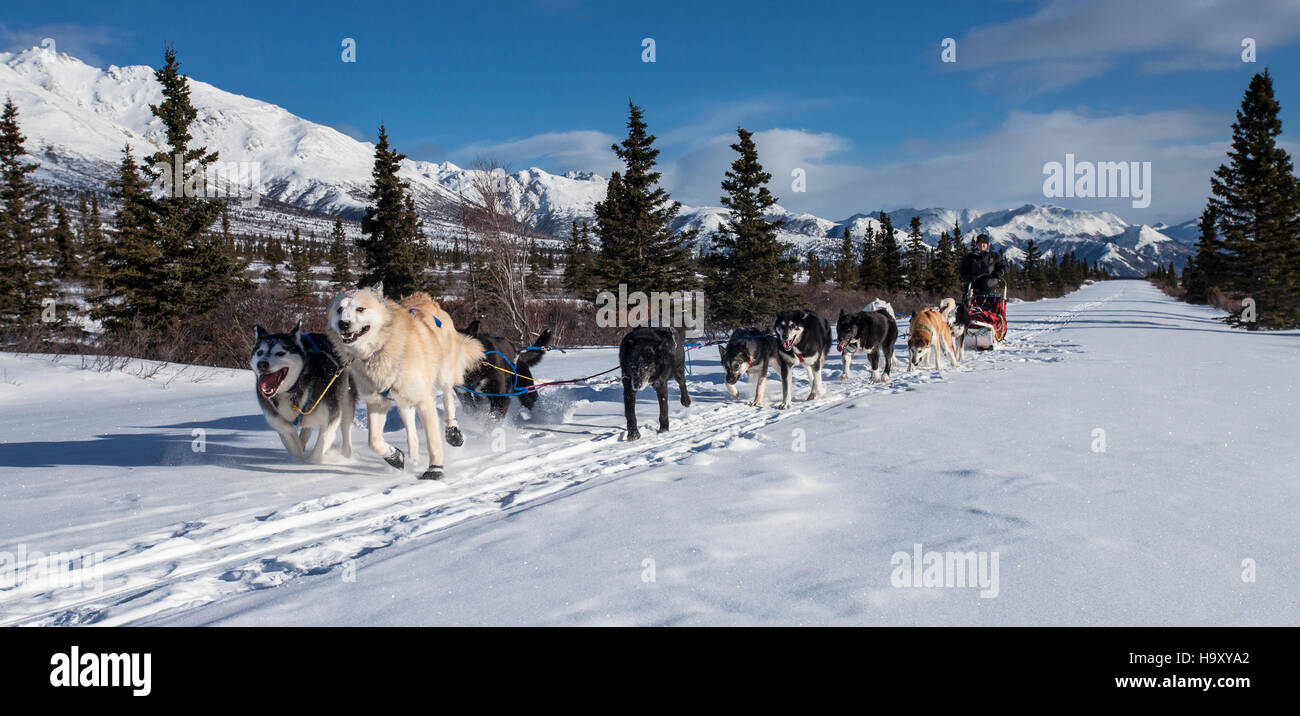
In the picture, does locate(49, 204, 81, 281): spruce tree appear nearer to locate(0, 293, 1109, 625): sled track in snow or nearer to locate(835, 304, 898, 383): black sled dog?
locate(0, 293, 1109, 625): sled track in snow

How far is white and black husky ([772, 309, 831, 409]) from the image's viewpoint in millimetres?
7605

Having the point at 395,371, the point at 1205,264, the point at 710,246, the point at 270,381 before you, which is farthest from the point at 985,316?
the point at 1205,264

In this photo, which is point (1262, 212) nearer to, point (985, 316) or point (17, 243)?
point (985, 316)

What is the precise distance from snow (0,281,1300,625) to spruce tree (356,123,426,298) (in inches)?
764

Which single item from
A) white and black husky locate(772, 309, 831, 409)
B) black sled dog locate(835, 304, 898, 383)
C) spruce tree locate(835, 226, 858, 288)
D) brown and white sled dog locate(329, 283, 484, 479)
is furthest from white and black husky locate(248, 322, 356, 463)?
spruce tree locate(835, 226, 858, 288)

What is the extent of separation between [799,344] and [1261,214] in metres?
28.8

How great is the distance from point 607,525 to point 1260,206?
112 feet

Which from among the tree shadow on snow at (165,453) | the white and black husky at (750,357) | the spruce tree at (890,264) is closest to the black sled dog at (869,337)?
the white and black husky at (750,357)

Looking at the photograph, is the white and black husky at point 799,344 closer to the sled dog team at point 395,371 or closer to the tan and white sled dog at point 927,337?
the sled dog team at point 395,371

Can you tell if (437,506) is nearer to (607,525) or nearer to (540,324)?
(607,525)

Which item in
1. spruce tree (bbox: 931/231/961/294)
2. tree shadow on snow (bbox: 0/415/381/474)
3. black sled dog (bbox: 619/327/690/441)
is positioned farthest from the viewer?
spruce tree (bbox: 931/231/961/294)
